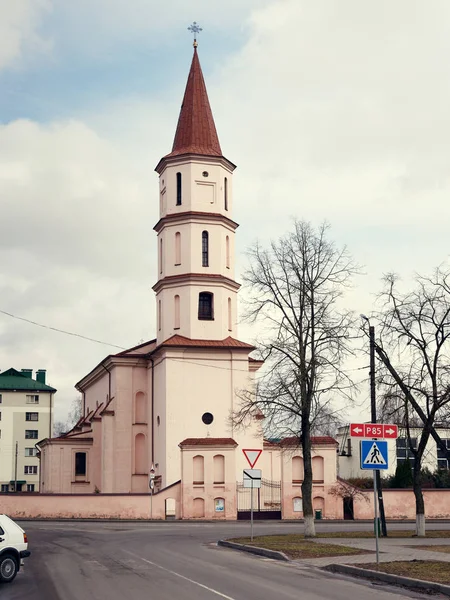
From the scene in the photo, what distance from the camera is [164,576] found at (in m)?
18.7

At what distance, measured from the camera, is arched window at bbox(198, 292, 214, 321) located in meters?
53.9

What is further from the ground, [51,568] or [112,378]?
[112,378]

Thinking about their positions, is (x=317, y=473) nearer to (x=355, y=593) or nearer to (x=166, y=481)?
(x=166, y=481)

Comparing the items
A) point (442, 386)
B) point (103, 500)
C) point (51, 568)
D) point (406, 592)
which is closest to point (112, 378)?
point (103, 500)

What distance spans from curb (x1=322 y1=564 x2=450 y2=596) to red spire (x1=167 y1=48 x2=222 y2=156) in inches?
1494

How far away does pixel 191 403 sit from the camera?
5209cm

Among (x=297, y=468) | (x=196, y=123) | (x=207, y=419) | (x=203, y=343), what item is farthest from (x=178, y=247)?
(x=297, y=468)

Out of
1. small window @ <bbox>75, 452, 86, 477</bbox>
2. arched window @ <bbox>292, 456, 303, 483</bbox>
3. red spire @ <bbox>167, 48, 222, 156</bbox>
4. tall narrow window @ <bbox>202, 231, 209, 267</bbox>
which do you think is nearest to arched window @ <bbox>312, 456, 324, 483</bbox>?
arched window @ <bbox>292, 456, 303, 483</bbox>

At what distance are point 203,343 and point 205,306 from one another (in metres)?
2.56

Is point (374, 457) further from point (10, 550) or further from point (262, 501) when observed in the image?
point (262, 501)

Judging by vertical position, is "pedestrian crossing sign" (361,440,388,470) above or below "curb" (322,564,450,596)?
above

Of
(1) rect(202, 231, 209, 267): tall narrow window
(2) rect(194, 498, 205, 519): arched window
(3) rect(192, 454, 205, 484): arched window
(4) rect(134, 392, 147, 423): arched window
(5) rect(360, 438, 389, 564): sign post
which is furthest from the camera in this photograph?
(4) rect(134, 392, 147, 423): arched window

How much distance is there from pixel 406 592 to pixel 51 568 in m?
8.68

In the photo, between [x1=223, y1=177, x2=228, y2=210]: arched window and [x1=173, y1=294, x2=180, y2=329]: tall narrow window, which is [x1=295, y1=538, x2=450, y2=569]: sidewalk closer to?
[x1=173, y1=294, x2=180, y2=329]: tall narrow window
